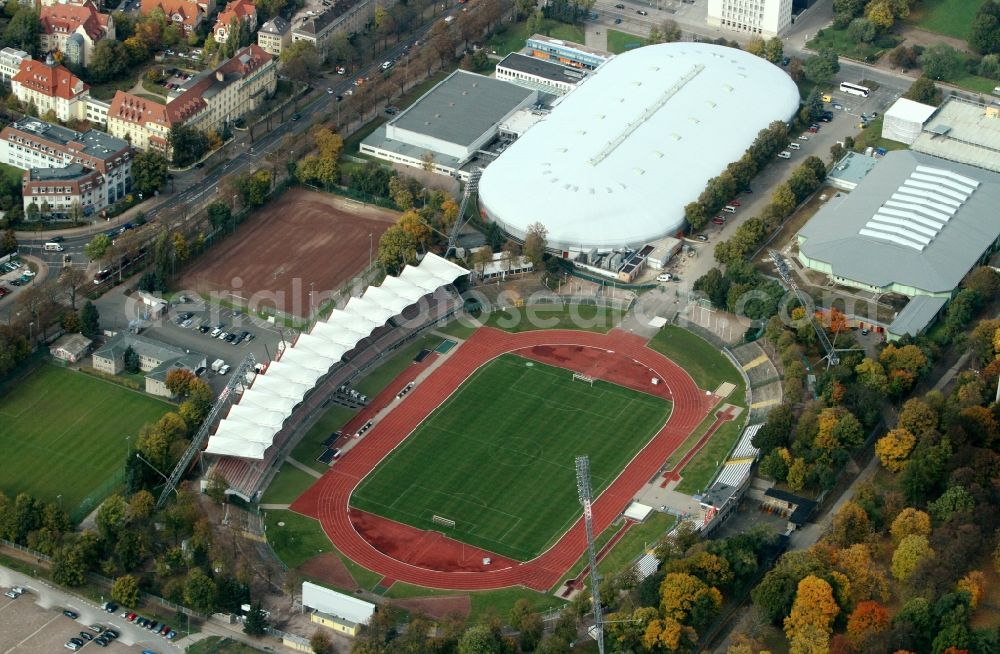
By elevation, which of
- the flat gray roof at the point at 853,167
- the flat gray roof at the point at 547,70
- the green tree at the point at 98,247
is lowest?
the flat gray roof at the point at 853,167

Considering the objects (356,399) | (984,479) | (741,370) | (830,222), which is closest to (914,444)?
(984,479)

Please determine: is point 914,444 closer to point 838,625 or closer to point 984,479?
point 984,479

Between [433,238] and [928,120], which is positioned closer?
[433,238]

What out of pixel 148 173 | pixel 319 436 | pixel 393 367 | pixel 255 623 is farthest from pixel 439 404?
pixel 148 173

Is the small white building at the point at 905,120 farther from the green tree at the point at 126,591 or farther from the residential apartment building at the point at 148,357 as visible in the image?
the green tree at the point at 126,591

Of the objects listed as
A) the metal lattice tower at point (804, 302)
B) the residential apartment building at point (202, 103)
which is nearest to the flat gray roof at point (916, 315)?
the metal lattice tower at point (804, 302)
